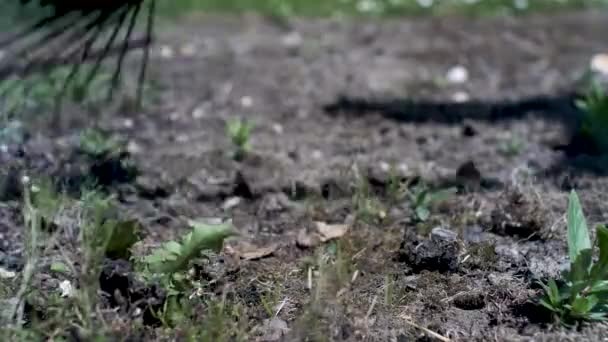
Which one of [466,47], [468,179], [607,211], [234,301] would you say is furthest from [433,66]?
[234,301]

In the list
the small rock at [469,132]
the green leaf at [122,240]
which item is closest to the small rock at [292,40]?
the small rock at [469,132]

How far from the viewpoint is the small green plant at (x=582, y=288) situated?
218 centimetres

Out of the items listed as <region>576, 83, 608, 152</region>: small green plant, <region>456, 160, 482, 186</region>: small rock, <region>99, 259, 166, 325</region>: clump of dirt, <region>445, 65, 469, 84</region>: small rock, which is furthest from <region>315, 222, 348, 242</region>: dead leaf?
<region>445, 65, 469, 84</region>: small rock

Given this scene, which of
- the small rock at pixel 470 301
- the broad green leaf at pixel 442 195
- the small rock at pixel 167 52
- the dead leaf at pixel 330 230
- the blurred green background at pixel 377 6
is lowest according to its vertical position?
the blurred green background at pixel 377 6

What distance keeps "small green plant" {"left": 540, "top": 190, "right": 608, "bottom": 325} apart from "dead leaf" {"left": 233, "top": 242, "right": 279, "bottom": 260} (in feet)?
2.90

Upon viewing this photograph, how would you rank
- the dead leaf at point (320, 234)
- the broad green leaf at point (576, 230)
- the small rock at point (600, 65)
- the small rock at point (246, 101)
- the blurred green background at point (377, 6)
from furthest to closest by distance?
the blurred green background at point (377, 6) < the small rock at point (600, 65) < the small rock at point (246, 101) < the dead leaf at point (320, 234) < the broad green leaf at point (576, 230)

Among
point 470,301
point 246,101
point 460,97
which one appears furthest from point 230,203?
point 460,97

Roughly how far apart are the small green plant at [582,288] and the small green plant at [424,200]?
71 cm

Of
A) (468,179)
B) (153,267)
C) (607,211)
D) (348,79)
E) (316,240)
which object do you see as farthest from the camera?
(348,79)

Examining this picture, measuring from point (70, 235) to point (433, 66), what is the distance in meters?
3.13

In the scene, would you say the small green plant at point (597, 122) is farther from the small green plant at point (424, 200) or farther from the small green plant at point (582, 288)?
the small green plant at point (582, 288)

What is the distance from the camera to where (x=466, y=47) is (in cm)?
546

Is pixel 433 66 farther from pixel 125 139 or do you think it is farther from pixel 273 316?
pixel 273 316

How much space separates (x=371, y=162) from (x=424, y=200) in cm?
64
